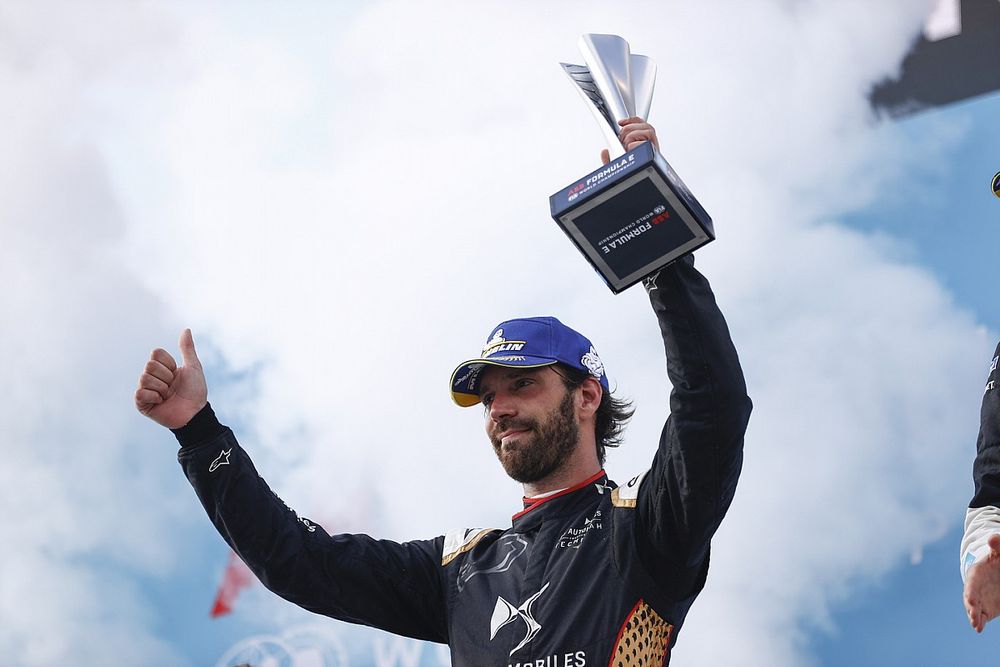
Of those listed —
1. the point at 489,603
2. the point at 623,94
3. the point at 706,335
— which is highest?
the point at 623,94

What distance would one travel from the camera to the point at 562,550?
1942 millimetres

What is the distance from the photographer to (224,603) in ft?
12.8

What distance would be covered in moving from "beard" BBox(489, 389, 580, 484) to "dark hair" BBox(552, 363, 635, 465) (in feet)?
0.32

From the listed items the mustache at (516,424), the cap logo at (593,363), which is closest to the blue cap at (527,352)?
the cap logo at (593,363)

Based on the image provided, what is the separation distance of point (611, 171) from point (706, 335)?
29 cm

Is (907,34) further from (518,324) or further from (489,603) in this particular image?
(489,603)

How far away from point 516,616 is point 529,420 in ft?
1.21

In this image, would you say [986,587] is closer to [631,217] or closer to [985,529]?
[985,529]

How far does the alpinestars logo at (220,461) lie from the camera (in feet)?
6.70

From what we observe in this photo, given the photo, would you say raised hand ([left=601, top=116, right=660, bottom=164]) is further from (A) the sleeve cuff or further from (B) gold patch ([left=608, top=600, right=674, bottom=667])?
(A) the sleeve cuff

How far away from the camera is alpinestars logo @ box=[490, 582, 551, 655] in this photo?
6.06 ft

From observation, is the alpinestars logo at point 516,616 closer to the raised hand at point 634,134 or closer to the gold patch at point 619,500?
the gold patch at point 619,500

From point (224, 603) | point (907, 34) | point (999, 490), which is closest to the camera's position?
point (999, 490)

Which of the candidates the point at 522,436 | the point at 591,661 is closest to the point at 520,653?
the point at 591,661
